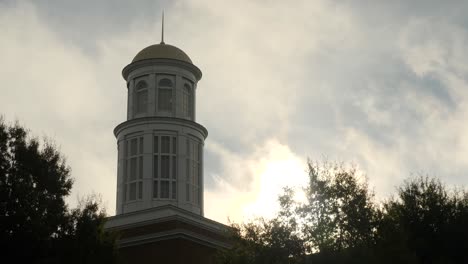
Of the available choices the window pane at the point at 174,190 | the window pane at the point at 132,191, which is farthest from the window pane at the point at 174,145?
the window pane at the point at 132,191

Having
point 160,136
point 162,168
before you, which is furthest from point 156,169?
point 160,136

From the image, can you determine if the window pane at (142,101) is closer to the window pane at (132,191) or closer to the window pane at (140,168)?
the window pane at (140,168)

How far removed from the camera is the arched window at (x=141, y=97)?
132 feet

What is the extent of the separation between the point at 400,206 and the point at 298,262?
25.4ft

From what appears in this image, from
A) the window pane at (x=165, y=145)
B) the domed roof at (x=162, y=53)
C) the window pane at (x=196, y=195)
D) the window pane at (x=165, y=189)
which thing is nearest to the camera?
the window pane at (x=165, y=189)

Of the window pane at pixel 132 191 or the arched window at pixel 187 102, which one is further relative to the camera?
the arched window at pixel 187 102

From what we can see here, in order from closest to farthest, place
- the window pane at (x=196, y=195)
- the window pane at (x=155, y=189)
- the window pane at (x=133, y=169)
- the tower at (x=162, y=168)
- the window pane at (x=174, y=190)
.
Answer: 1. the tower at (x=162, y=168)
2. the window pane at (x=155, y=189)
3. the window pane at (x=174, y=190)
4. the window pane at (x=133, y=169)
5. the window pane at (x=196, y=195)

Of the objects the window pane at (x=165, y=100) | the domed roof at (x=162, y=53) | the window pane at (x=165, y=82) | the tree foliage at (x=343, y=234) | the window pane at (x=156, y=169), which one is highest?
the domed roof at (x=162, y=53)

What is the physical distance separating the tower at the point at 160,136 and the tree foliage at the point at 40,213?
388 inches

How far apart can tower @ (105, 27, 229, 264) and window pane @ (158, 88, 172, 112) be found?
0.06 metres

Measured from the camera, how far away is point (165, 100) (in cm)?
4025

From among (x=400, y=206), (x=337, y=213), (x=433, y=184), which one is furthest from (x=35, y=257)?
(x=433, y=184)

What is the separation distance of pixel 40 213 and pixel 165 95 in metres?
16.3

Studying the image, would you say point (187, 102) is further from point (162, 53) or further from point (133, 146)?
point (133, 146)
